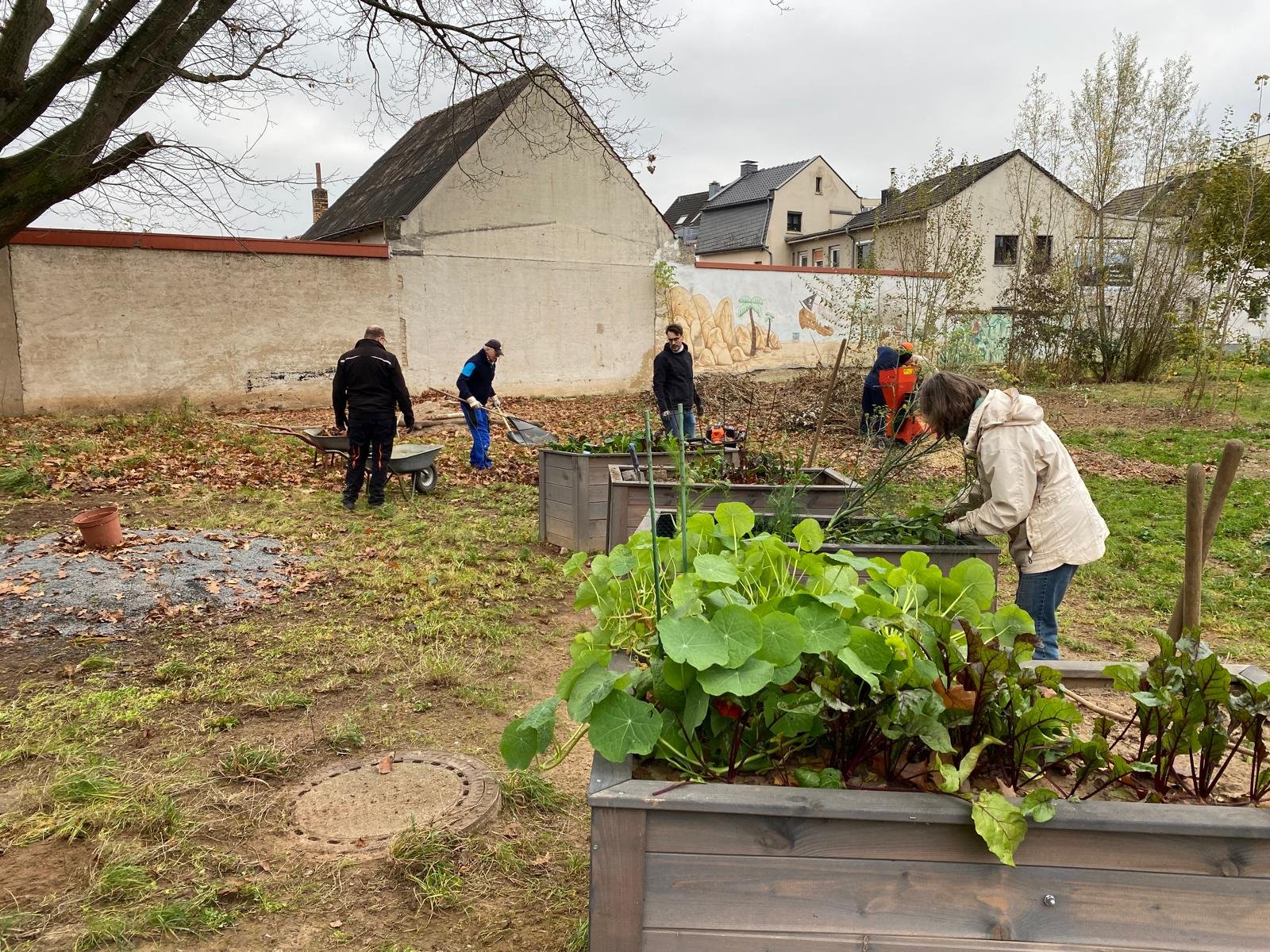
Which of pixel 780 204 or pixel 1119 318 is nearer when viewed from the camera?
pixel 1119 318

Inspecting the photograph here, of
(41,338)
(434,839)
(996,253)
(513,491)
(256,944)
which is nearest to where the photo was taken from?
(256,944)

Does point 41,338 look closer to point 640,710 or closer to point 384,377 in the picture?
point 384,377

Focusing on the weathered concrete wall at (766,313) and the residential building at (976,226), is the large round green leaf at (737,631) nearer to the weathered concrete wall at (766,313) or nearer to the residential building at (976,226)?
the residential building at (976,226)

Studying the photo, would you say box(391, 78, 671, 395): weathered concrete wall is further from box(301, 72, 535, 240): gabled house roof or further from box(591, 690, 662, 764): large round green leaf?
box(591, 690, 662, 764): large round green leaf

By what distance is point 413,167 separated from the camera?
19.8 m

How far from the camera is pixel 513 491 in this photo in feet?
30.4

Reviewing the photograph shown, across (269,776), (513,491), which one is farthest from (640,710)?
(513,491)

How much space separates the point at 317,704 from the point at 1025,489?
341 centimetres

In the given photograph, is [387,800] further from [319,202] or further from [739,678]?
[319,202]

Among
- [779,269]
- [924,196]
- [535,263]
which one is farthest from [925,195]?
[535,263]

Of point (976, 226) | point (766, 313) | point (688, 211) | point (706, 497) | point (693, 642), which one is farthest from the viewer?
point (688, 211)

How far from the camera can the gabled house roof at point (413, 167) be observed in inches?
668

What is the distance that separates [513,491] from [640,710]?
757 centimetres

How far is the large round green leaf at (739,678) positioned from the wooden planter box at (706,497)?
2.91 metres
